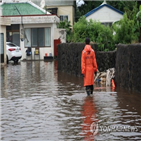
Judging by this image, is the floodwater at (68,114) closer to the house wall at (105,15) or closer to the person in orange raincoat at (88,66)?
the person in orange raincoat at (88,66)

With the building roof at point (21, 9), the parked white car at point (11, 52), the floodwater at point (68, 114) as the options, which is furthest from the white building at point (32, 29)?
the floodwater at point (68, 114)

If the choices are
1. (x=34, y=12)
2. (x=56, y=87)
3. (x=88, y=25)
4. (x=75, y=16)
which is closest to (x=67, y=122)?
(x=56, y=87)

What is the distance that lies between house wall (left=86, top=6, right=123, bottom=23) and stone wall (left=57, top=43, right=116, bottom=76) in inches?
1019

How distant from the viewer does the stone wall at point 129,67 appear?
44.4 feet

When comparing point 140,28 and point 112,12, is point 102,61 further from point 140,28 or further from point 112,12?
point 112,12

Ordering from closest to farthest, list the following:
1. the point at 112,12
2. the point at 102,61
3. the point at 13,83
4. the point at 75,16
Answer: the point at 13,83 → the point at 102,61 → the point at 112,12 → the point at 75,16

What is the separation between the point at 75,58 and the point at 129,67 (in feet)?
21.5

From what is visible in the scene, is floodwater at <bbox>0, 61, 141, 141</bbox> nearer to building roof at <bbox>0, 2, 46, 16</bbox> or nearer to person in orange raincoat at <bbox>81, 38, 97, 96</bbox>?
person in orange raincoat at <bbox>81, 38, 97, 96</bbox>

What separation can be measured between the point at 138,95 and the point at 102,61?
6.71 m

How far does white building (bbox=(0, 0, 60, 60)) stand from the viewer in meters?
42.9

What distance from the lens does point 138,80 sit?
44.3 ft

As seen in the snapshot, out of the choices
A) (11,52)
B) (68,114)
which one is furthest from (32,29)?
(68,114)

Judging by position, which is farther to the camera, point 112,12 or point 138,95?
point 112,12

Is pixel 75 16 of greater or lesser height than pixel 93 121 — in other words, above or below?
above
